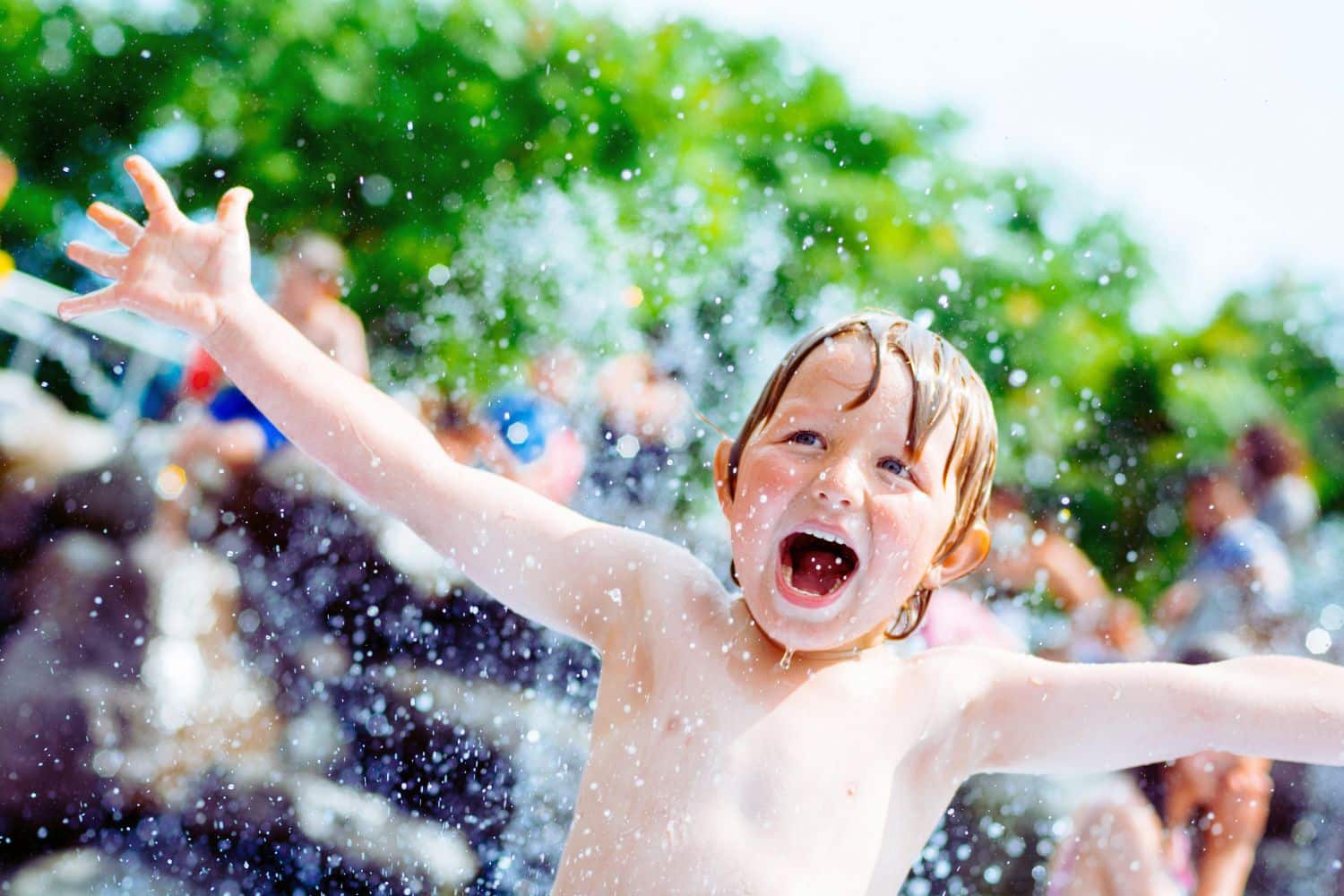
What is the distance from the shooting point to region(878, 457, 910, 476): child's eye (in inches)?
83.2

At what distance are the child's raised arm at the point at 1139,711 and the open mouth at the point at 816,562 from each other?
0.78ft

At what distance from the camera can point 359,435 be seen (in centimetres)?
223

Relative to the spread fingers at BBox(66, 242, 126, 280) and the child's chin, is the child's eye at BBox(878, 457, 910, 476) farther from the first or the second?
the spread fingers at BBox(66, 242, 126, 280)

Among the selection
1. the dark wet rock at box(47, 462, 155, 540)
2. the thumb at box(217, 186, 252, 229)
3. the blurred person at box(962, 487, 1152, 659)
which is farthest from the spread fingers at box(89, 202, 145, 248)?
the blurred person at box(962, 487, 1152, 659)

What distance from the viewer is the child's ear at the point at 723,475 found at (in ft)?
7.56

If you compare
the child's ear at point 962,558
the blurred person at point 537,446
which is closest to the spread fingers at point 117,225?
the child's ear at point 962,558

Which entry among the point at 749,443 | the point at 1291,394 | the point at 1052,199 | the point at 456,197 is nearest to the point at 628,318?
the point at 456,197

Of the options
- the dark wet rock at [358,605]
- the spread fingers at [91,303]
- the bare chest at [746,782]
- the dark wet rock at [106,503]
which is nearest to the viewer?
the bare chest at [746,782]

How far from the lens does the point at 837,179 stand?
11945 millimetres

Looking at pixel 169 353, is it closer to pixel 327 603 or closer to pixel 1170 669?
pixel 327 603

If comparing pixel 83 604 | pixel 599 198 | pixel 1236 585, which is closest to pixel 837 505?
pixel 1236 585

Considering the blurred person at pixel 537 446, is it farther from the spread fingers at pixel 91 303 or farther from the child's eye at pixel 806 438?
the child's eye at pixel 806 438

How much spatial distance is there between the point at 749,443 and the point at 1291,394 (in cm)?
1142

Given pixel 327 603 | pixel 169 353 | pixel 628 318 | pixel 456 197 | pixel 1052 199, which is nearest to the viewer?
pixel 327 603
